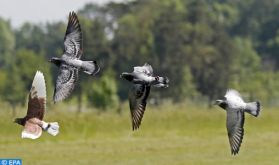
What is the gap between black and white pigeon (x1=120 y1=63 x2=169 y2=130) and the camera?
663 inches

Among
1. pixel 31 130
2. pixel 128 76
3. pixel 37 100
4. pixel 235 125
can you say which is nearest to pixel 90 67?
pixel 128 76

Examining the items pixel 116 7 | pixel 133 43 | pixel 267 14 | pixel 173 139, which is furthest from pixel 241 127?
pixel 267 14

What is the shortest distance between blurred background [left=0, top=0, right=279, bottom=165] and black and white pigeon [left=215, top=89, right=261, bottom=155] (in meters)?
20.0

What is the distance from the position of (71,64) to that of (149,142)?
31.5m

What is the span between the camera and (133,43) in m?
117

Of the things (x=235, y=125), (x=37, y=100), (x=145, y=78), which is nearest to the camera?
(x=37, y=100)

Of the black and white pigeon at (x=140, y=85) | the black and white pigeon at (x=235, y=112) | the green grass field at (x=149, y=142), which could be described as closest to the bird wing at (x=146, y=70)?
the black and white pigeon at (x=140, y=85)

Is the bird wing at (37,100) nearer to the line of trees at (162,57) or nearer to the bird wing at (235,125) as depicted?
the bird wing at (235,125)

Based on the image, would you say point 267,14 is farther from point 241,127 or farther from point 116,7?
point 241,127

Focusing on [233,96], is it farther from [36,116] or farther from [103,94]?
[103,94]

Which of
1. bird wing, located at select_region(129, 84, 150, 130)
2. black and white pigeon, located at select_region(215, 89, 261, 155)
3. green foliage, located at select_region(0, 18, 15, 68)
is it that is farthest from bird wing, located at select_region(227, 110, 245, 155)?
green foliage, located at select_region(0, 18, 15, 68)

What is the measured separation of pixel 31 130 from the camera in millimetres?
15789

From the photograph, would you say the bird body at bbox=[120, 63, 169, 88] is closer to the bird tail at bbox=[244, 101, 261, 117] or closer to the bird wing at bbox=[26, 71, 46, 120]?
the bird wing at bbox=[26, 71, 46, 120]

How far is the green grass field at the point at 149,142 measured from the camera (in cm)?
3844
